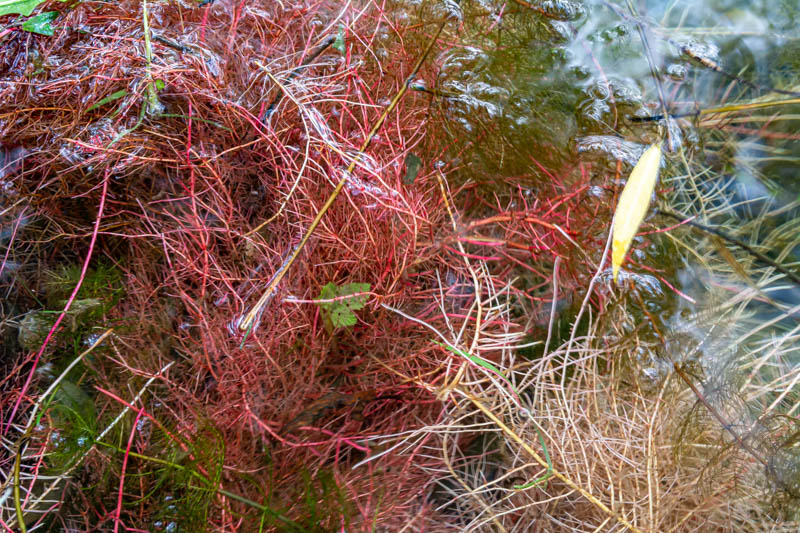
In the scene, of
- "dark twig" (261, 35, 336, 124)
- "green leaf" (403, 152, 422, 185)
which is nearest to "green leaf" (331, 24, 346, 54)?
"dark twig" (261, 35, 336, 124)

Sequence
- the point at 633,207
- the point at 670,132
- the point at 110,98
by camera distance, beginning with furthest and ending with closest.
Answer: the point at 670,132
the point at 110,98
the point at 633,207

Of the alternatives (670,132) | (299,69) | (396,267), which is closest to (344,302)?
(396,267)

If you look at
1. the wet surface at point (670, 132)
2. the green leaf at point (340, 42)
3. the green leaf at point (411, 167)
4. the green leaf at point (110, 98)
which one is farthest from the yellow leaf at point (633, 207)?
the green leaf at point (110, 98)

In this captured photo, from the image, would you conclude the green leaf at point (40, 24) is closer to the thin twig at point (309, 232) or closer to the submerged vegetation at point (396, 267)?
the submerged vegetation at point (396, 267)

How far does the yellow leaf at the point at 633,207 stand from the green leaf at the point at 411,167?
0.39 meters

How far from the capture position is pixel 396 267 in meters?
0.91

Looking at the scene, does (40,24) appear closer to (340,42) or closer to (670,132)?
(340,42)

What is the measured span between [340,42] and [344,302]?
1.70 ft

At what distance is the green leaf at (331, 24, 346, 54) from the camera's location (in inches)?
36.6

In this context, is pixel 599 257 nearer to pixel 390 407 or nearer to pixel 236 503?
pixel 390 407

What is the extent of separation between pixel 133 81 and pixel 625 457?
1156mm

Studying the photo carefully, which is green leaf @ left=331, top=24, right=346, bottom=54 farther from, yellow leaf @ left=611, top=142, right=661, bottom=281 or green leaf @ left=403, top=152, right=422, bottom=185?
yellow leaf @ left=611, top=142, right=661, bottom=281

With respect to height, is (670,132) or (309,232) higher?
(670,132)

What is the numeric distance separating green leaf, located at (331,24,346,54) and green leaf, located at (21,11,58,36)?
0.54 metres
